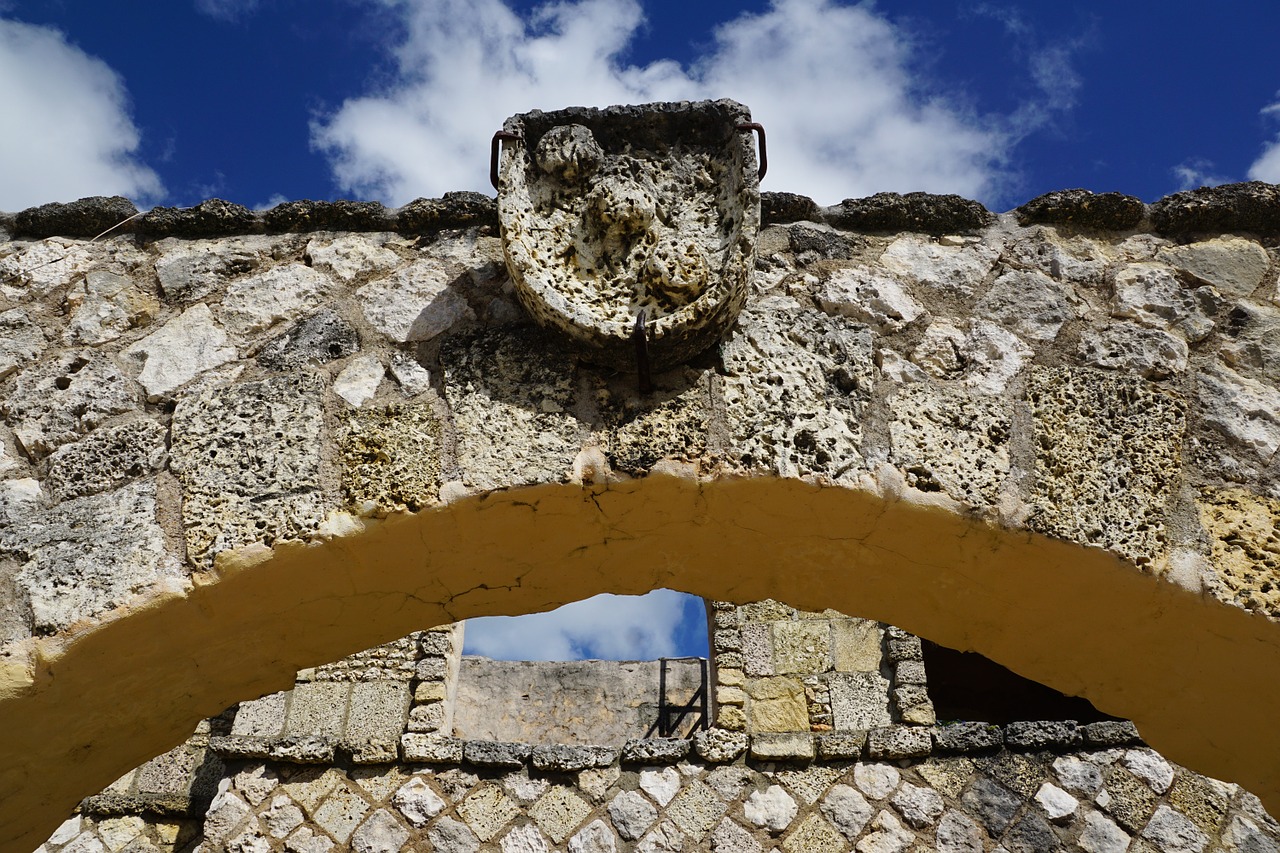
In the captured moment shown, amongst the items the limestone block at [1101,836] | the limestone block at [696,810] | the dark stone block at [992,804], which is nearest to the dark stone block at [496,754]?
the limestone block at [696,810]

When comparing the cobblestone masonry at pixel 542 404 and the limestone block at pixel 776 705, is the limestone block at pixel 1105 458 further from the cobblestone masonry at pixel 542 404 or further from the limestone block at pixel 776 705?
the limestone block at pixel 776 705

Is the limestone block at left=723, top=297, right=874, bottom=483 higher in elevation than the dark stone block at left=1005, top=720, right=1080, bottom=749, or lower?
Answer: higher

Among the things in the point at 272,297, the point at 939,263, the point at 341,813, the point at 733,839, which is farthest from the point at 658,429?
the point at 341,813

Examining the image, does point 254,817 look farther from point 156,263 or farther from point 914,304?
point 914,304

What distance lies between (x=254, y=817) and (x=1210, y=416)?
Answer: 4816mm

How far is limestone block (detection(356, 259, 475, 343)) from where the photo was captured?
2.40m

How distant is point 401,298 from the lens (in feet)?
8.07

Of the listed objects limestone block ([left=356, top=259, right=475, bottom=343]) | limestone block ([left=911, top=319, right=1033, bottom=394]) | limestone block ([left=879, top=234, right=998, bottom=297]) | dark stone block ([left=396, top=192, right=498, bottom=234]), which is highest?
dark stone block ([left=396, top=192, right=498, bottom=234])

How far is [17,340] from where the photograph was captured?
251cm

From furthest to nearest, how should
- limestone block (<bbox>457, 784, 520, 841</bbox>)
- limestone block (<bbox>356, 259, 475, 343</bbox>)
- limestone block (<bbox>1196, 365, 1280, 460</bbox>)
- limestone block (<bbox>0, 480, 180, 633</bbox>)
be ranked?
1. limestone block (<bbox>457, 784, 520, 841</bbox>)
2. limestone block (<bbox>356, 259, 475, 343</bbox>)
3. limestone block (<bbox>1196, 365, 1280, 460</bbox>)
4. limestone block (<bbox>0, 480, 180, 633</bbox>)

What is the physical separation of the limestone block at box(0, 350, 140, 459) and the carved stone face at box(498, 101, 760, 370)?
0.87 meters

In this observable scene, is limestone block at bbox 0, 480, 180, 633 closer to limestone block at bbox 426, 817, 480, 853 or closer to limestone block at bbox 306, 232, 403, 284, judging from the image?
limestone block at bbox 306, 232, 403, 284

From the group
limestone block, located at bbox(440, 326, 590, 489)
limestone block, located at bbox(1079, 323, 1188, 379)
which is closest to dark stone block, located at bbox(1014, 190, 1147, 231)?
limestone block, located at bbox(1079, 323, 1188, 379)

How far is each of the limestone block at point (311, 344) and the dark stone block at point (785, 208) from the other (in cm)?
94
